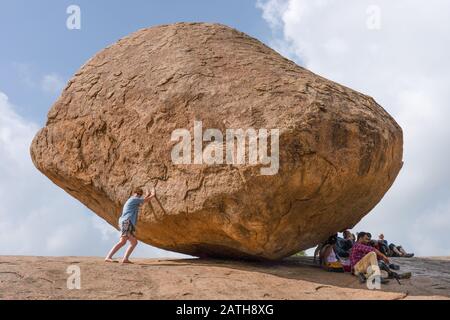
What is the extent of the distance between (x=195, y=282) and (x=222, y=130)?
2.33 m

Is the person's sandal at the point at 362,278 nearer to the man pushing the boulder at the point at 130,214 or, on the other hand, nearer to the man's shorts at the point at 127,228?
the man pushing the boulder at the point at 130,214

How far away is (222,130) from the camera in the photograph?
785 centimetres

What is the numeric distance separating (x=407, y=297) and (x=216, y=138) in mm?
3673

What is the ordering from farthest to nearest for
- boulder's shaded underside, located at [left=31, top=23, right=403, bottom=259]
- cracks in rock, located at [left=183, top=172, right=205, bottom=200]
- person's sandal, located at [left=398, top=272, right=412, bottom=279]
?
person's sandal, located at [left=398, top=272, right=412, bottom=279] < cracks in rock, located at [left=183, top=172, right=205, bottom=200] < boulder's shaded underside, located at [left=31, top=23, right=403, bottom=259]

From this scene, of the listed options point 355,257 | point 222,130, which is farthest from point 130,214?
point 355,257

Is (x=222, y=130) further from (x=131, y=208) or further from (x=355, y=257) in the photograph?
(x=355, y=257)

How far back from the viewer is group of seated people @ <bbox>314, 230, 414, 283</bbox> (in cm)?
813

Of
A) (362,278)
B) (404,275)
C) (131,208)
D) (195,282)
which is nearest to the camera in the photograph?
(195,282)

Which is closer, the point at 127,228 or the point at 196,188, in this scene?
the point at 196,188

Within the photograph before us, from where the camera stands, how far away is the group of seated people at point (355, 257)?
8.13 m

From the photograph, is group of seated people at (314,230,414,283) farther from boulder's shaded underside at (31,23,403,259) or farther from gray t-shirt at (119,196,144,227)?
gray t-shirt at (119,196,144,227)

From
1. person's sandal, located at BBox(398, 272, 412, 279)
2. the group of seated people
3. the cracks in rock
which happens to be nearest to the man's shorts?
the cracks in rock

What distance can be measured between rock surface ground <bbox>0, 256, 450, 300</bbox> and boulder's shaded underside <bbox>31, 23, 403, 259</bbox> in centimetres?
57
